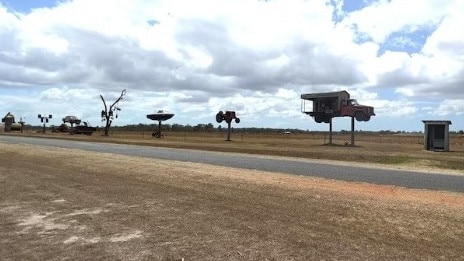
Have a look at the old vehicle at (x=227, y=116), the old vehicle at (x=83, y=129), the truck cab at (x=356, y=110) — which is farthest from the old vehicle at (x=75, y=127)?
the truck cab at (x=356, y=110)

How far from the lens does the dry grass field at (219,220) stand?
23.8 ft

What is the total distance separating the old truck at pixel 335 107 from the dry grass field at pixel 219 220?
38920 millimetres

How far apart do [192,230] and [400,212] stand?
469 cm

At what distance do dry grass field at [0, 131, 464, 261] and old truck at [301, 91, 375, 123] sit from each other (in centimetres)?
3892

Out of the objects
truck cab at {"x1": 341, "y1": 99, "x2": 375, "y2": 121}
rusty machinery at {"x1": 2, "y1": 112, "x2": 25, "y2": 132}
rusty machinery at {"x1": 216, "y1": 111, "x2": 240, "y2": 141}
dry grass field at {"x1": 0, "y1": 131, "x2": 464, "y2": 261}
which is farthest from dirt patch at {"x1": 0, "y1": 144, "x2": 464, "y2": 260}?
rusty machinery at {"x1": 2, "y1": 112, "x2": 25, "y2": 132}

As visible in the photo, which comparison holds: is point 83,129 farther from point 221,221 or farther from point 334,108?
point 221,221

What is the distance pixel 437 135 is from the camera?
40562 mm

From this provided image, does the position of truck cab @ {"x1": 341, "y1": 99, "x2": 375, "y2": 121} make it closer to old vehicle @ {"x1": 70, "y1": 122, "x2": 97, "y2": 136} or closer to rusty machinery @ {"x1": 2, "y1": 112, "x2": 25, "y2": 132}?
old vehicle @ {"x1": 70, "y1": 122, "x2": 97, "y2": 136}

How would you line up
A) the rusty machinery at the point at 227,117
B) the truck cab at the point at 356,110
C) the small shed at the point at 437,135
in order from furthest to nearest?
1. the rusty machinery at the point at 227,117
2. the truck cab at the point at 356,110
3. the small shed at the point at 437,135

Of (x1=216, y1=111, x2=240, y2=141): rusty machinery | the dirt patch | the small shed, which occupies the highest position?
(x1=216, y1=111, x2=240, y2=141): rusty machinery

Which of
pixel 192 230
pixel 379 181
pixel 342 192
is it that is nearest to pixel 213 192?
pixel 342 192

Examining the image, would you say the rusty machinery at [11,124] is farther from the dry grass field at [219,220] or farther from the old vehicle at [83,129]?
the dry grass field at [219,220]

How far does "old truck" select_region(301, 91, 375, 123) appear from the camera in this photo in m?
53.9

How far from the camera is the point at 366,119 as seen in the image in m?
54.1
